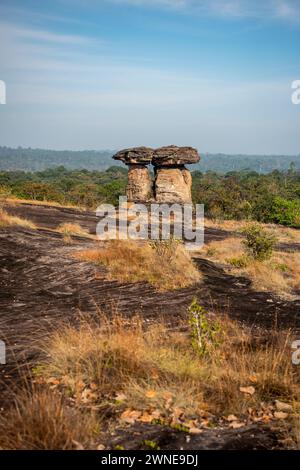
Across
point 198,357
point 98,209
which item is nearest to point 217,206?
point 98,209

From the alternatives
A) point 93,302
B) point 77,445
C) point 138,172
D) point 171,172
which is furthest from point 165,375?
point 138,172

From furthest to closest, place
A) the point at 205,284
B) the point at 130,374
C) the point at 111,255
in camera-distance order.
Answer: the point at 111,255 < the point at 205,284 < the point at 130,374

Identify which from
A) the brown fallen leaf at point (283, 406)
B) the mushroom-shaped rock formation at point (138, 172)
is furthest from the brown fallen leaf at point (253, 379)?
the mushroom-shaped rock formation at point (138, 172)

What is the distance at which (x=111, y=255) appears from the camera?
10711 mm

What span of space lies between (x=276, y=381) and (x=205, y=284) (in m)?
5.06

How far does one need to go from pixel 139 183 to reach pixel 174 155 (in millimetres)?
3008

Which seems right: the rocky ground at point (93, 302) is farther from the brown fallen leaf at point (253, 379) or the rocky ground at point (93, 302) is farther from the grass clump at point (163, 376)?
the brown fallen leaf at point (253, 379)

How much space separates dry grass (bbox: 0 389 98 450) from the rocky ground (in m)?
0.36

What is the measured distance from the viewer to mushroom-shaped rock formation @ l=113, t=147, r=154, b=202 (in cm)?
2988

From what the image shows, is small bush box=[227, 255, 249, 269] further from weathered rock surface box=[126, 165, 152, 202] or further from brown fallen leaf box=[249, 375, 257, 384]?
weathered rock surface box=[126, 165, 152, 202]

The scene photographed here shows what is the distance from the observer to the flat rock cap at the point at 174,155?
29.2 meters
